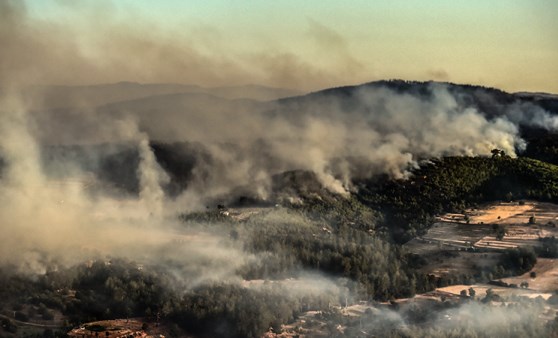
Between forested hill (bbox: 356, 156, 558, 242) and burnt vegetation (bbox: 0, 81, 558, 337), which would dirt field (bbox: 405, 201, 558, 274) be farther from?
forested hill (bbox: 356, 156, 558, 242)

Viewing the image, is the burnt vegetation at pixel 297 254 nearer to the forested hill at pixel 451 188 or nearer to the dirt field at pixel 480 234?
the forested hill at pixel 451 188

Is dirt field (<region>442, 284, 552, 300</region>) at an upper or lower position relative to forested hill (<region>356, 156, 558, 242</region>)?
lower

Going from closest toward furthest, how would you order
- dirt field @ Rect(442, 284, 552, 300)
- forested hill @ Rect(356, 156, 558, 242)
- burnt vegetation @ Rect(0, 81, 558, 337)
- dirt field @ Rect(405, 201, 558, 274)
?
burnt vegetation @ Rect(0, 81, 558, 337), dirt field @ Rect(442, 284, 552, 300), dirt field @ Rect(405, 201, 558, 274), forested hill @ Rect(356, 156, 558, 242)

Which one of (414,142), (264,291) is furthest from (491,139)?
(264,291)

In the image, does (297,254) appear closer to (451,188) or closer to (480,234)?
(480,234)

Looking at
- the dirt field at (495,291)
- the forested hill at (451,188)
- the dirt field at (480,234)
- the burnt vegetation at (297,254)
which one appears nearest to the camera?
the burnt vegetation at (297,254)

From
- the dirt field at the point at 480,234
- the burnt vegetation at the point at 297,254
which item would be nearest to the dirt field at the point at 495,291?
the burnt vegetation at the point at 297,254

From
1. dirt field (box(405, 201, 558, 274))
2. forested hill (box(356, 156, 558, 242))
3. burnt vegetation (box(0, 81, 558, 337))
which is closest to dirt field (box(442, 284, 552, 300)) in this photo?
burnt vegetation (box(0, 81, 558, 337))

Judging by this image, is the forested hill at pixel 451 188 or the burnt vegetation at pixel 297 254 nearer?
the burnt vegetation at pixel 297 254

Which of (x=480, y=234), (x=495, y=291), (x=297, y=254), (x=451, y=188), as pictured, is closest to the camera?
(x=495, y=291)

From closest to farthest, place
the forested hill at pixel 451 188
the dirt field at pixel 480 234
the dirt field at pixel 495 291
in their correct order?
the dirt field at pixel 495 291
the dirt field at pixel 480 234
the forested hill at pixel 451 188

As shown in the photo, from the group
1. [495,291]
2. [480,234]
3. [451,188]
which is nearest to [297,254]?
[495,291]
